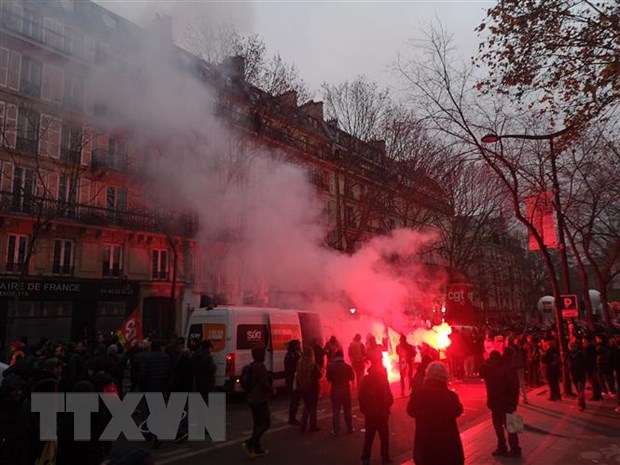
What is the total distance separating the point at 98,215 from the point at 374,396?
18.5 meters

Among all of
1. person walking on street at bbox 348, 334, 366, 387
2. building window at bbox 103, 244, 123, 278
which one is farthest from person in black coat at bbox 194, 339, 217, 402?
building window at bbox 103, 244, 123, 278

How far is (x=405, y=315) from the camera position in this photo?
60.7 feet

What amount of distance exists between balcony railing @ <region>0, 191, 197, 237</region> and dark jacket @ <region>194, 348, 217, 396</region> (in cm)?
792

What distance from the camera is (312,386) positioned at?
25.2ft

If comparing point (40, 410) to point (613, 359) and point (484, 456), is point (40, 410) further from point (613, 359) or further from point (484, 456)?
point (613, 359)

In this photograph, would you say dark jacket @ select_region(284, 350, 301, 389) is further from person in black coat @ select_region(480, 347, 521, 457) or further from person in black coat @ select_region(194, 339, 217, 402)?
person in black coat @ select_region(480, 347, 521, 457)

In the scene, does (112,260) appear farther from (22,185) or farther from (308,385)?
(308,385)

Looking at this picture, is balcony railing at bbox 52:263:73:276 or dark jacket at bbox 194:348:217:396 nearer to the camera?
dark jacket at bbox 194:348:217:396

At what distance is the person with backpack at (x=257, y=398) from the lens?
6320 mm

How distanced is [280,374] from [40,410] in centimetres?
760

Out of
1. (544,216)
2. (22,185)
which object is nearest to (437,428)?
(544,216)

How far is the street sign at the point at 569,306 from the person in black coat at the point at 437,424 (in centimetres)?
835

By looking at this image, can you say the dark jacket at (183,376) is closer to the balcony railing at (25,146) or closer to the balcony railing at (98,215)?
the balcony railing at (98,215)

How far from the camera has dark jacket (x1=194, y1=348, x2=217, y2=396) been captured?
7641mm
